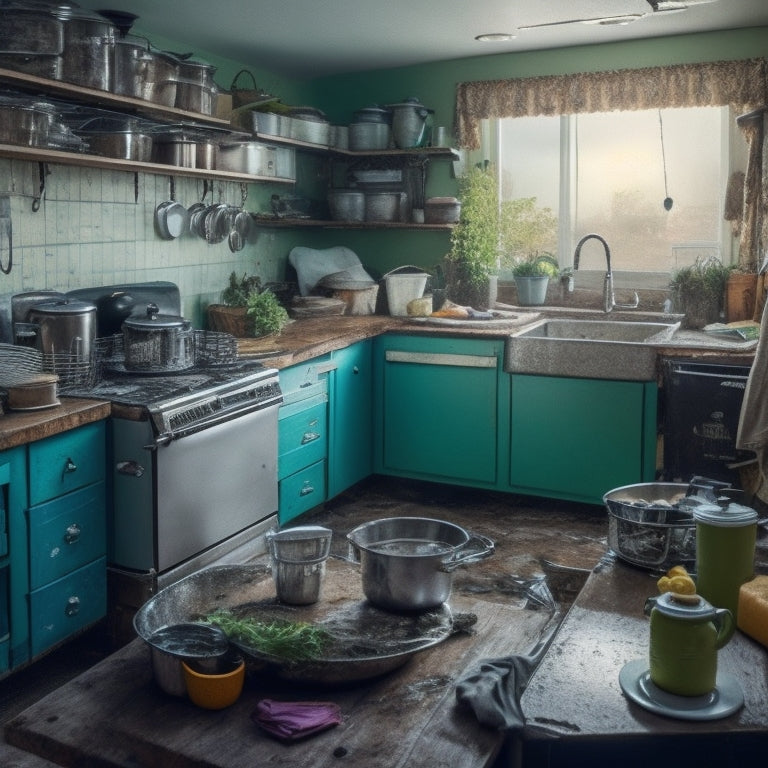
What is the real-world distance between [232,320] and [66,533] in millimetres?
1788

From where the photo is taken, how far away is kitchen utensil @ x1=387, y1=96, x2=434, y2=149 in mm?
5340

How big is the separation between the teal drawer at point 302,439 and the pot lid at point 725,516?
8.98 ft

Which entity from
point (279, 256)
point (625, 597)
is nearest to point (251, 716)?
point (625, 597)

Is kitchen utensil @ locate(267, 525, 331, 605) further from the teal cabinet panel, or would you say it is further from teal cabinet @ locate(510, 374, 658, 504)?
teal cabinet @ locate(510, 374, 658, 504)

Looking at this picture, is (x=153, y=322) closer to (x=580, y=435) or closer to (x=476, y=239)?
(x=580, y=435)

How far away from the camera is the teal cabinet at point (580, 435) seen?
4457mm

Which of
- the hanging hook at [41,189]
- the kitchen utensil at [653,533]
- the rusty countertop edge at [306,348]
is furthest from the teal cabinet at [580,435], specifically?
the kitchen utensil at [653,533]

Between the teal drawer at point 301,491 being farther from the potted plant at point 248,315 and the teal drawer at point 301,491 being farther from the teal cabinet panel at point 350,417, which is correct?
the potted plant at point 248,315

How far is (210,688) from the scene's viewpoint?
1.35 metres

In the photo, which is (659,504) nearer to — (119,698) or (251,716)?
(251,716)

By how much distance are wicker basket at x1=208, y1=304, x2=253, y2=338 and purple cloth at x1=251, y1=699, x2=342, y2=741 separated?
325cm

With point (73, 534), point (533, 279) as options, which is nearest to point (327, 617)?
point (73, 534)

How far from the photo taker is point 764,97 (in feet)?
15.6

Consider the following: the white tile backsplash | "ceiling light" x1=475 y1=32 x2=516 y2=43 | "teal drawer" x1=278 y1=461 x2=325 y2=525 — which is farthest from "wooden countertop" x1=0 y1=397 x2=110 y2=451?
"ceiling light" x1=475 y1=32 x2=516 y2=43
